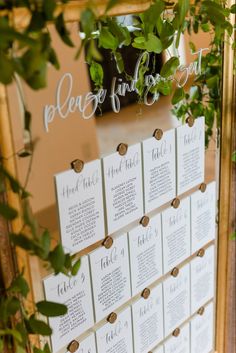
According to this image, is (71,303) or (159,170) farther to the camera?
(159,170)

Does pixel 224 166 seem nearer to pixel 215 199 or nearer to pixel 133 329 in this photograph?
A: pixel 215 199

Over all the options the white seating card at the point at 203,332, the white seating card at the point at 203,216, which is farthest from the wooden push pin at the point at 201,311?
the white seating card at the point at 203,216

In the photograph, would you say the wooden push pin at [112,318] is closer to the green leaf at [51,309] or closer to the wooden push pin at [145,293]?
the wooden push pin at [145,293]

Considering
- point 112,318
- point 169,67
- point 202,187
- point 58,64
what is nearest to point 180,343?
point 112,318

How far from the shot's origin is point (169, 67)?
108 centimetres

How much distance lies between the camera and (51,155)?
0.97m

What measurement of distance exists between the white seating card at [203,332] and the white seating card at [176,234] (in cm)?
28

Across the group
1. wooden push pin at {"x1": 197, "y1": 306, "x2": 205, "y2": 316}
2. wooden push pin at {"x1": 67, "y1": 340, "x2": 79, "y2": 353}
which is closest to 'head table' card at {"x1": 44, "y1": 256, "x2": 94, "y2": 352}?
wooden push pin at {"x1": 67, "y1": 340, "x2": 79, "y2": 353}

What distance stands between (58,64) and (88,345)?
2.46ft

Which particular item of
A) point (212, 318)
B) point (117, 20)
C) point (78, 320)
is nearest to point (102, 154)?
point (117, 20)

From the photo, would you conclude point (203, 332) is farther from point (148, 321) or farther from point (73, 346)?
point (73, 346)

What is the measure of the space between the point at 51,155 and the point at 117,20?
0.32 meters

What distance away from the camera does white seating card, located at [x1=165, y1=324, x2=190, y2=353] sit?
1461 millimetres

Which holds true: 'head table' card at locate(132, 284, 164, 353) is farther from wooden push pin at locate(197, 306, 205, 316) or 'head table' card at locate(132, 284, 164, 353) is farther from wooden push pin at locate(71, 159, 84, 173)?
wooden push pin at locate(71, 159, 84, 173)
